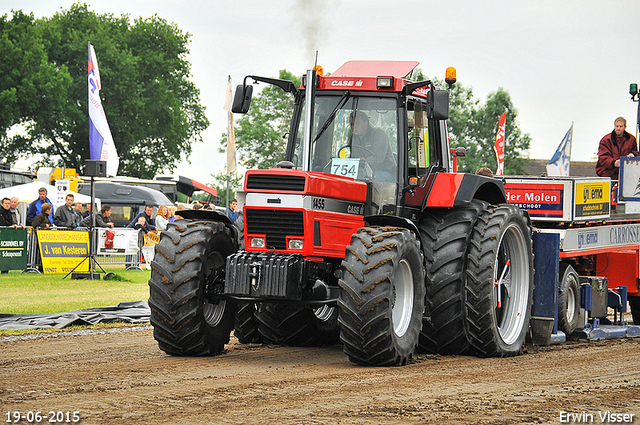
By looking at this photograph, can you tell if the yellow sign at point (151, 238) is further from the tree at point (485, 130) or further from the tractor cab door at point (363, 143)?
the tree at point (485, 130)

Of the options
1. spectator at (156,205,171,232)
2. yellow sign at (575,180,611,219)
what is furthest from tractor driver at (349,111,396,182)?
spectator at (156,205,171,232)

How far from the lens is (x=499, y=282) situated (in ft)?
30.3

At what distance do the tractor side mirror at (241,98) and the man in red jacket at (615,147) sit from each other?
6.98 meters

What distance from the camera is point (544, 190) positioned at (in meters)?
11.0

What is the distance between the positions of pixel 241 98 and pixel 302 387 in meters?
3.27

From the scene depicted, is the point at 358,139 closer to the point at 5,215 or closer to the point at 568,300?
the point at 568,300

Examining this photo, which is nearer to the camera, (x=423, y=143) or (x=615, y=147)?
(x=423, y=143)

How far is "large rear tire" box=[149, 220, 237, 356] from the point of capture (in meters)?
7.74

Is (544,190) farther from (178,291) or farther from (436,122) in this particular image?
(178,291)

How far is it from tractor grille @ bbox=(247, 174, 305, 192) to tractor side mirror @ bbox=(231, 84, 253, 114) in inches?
34.4

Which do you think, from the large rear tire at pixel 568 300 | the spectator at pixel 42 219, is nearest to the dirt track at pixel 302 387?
the large rear tire at pixel 568 300

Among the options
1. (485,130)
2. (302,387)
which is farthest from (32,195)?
(485,130)

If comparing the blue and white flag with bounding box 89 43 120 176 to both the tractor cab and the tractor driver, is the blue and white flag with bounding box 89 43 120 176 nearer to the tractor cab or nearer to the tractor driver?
the tractor cab

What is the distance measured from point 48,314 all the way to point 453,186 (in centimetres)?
623
